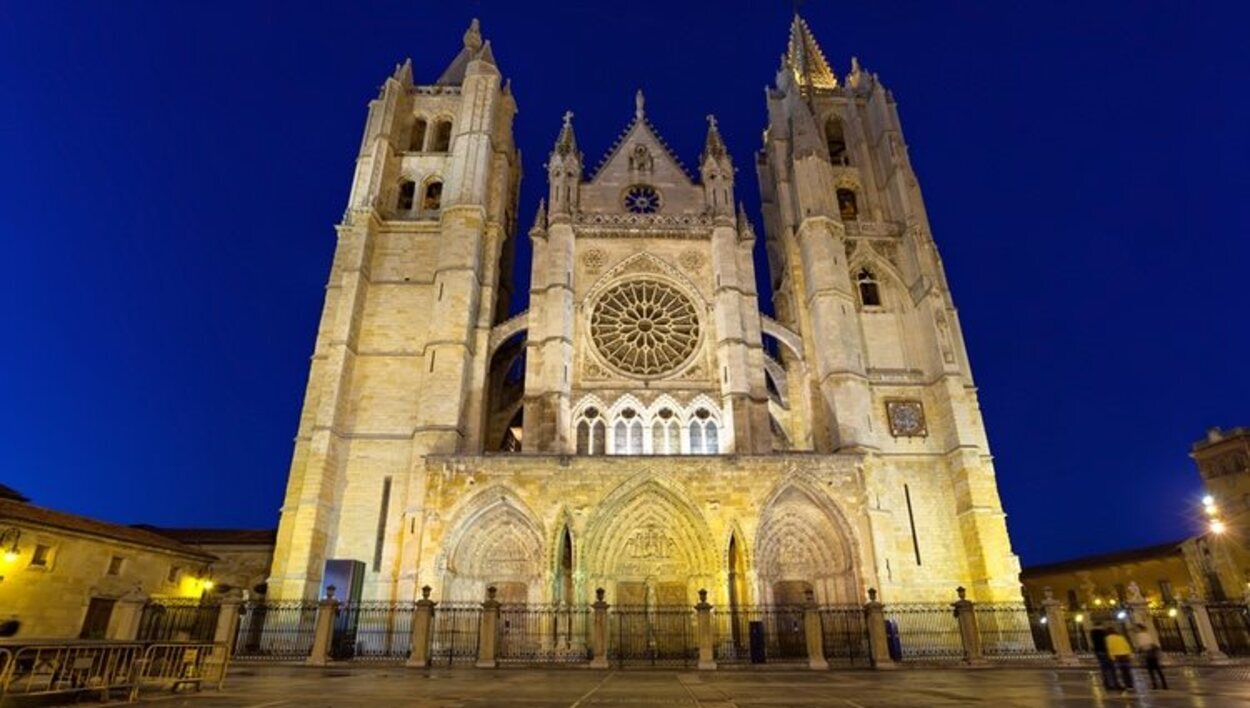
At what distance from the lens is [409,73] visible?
91.4 ft

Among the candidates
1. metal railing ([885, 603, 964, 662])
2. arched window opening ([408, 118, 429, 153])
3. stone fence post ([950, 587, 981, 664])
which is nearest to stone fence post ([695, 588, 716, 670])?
stone fence post ([950, 587, 981, 664])

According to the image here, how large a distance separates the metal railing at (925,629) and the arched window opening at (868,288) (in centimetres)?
1092

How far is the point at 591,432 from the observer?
2039 centimetres

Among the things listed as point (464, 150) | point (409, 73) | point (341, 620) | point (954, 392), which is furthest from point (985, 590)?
point (409, 73)

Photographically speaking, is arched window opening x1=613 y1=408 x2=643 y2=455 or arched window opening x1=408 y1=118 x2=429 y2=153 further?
arched window opening x1=408 y1=118 x2=429 y2=153

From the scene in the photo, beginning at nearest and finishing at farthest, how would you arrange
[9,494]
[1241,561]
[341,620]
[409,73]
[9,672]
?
[9,672]
[341,620]
[9,494]
[1241,561]
[409,73]

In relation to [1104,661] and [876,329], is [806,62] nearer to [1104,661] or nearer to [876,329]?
[876,329]

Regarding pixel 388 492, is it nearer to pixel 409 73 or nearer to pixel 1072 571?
pixel 409 73

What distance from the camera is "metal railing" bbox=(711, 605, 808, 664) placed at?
47.5ft

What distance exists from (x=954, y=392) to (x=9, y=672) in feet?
71.6

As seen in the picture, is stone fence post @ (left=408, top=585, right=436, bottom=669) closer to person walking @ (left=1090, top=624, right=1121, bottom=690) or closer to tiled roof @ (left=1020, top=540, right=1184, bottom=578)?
person walking @ (left=1090, top=624, right=1121, bottom=690)

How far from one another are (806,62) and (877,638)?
27491 mm

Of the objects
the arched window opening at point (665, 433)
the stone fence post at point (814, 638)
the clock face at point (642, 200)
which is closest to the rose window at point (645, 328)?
the arched window opening at point (665, 433)

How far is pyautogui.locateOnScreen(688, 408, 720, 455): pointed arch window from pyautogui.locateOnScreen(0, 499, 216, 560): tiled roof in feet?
57.3
